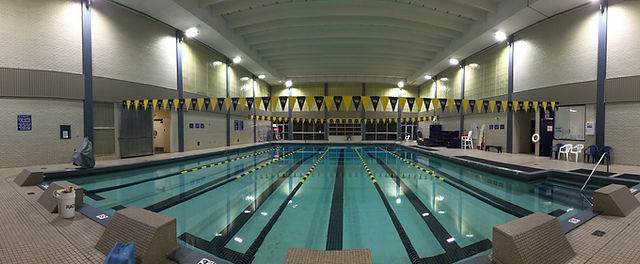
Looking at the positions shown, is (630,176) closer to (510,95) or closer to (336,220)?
(510,95)

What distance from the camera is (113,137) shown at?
917 centimetres

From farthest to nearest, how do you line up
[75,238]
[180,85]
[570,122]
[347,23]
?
[180,85] → [347,23] → [570,122] → [75,238]

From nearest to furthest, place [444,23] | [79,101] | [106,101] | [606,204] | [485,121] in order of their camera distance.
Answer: [606,204] < [79,101] < [106,101] < [444,23] < [485,121]

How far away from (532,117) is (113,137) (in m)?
18.2

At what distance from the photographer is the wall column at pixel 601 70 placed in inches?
315

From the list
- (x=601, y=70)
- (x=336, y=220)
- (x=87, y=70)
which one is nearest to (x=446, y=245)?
(x=336, y=220)

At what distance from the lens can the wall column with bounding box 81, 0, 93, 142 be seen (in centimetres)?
805

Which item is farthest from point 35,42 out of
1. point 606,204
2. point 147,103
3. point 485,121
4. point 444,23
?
point 485,121

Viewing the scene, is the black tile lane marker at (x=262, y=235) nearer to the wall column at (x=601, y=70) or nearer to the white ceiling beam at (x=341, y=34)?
the white ceiling beam at (x=341, y=34)

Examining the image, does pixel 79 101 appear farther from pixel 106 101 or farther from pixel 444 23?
pixel 444 23

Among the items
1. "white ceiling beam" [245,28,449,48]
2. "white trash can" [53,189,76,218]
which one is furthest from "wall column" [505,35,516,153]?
"white trash can" [53,189,76,218]

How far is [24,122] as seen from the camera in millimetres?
7348

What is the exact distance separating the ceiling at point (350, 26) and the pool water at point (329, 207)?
6.50 m

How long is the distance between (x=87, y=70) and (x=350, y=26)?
34.0 feet
